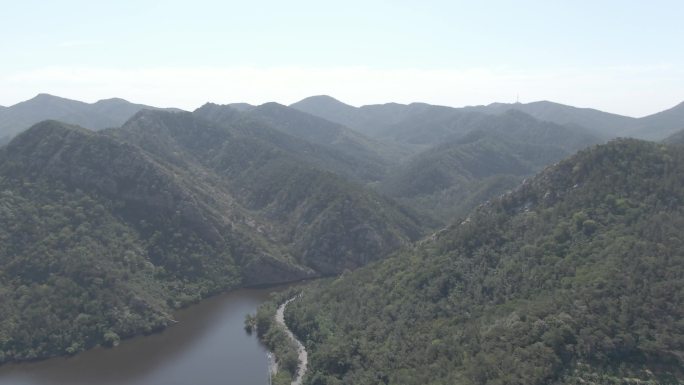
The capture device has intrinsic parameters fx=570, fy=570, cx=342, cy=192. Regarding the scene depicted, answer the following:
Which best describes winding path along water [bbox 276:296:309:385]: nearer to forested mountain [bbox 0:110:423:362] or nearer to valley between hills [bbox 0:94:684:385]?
valley between hills [bbox 0:94:684:385]

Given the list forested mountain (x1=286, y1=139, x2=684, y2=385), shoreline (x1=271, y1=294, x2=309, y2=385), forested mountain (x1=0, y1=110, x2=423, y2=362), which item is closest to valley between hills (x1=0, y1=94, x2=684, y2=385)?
forested mountain (x1=286, y1=139, x2=684, y2=385)

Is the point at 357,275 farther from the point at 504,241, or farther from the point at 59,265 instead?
the point at 59,265

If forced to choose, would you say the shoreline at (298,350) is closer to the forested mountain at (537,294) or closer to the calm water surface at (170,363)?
the forested mountain at (537,294)

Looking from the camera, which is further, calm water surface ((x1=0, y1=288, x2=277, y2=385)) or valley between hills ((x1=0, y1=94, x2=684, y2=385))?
calm water surface ((x1=0, y1=288, x2=277, y2=385))

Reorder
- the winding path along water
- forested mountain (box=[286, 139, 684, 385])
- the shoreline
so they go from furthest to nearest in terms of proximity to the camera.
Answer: the shoreline < the winding path along water < forested mountain (box=[286, 139, 684, 385])

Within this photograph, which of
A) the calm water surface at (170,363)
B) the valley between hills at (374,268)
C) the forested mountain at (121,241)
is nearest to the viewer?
the valley between hills at (374,268)

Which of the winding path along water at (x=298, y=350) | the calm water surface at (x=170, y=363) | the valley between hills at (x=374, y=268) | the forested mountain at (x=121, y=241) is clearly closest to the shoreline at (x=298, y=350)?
the winding path along water at (x=298, y=350)
